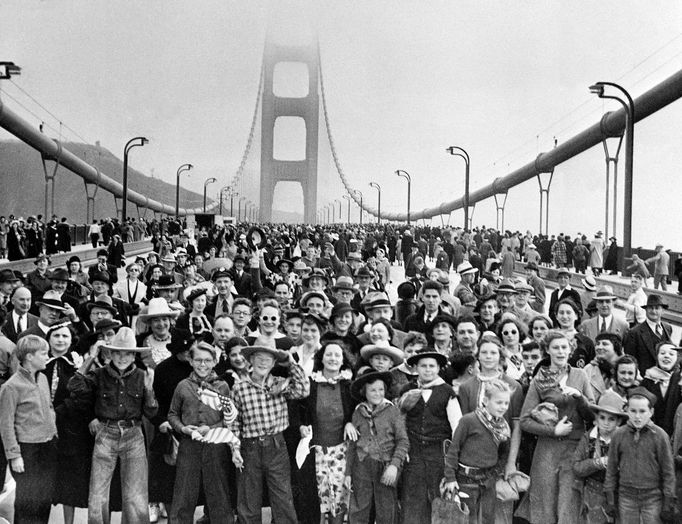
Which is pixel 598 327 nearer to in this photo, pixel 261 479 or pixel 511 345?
pixel 511 345

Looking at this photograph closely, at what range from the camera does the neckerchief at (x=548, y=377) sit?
4.38 meters

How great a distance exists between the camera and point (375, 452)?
14.2 ft

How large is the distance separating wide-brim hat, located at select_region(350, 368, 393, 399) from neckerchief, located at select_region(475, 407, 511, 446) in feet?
1.64

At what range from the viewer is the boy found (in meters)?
4.46

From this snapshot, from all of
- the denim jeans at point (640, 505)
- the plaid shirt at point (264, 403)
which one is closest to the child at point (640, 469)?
the denim jeans at point (640, 505)

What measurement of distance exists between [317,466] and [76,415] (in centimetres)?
131

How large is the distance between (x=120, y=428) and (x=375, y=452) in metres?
1.33

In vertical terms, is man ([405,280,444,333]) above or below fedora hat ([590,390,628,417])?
above

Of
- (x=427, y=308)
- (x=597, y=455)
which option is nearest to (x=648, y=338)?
(x=427, y=308)

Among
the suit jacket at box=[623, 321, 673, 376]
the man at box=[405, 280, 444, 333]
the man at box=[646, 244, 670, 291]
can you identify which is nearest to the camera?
the suit jacket at box=[623, 321, 673, 376]

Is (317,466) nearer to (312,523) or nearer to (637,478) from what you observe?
(312,523)

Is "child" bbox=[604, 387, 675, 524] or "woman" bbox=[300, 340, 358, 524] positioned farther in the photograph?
"woman" bbox=[300, 340, 358, 524]

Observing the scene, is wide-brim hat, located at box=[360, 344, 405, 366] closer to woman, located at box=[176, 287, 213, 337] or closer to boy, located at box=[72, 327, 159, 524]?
boy, located at box=[72, 327, 159, 524]

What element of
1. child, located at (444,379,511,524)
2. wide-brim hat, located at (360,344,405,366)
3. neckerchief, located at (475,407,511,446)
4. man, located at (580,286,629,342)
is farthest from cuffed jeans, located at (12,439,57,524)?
man, located at (580,286,629,342)
